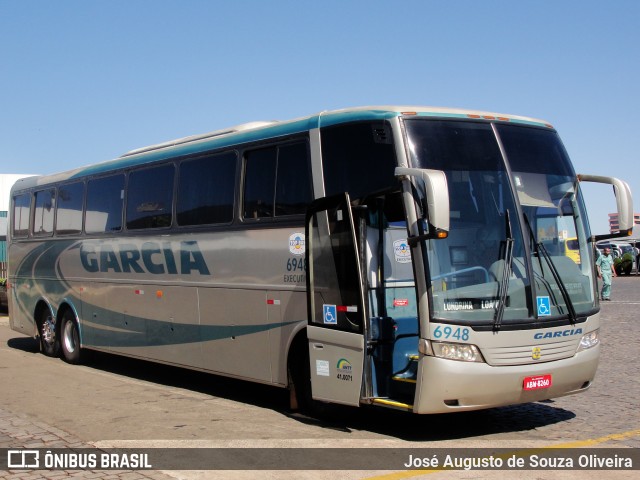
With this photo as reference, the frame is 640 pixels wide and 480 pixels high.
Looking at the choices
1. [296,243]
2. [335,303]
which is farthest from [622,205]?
[296,243]

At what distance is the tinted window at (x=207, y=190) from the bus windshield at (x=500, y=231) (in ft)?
11.3

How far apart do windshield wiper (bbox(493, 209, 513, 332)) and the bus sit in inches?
0.8

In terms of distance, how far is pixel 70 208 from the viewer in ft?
50.0

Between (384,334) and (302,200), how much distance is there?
6.38ft

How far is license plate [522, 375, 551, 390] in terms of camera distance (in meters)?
7.88

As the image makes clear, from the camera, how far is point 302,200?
31.0 feet

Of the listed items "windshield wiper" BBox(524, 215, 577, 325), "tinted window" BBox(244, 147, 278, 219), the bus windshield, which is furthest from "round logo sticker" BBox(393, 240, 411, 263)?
"tinted window" BBox(244, 147, 278, 219)

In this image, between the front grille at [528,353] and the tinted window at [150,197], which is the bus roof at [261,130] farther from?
the front grille at [528,353]

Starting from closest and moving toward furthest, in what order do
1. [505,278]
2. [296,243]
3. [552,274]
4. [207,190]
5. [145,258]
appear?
[505,278], [552,274], [296,243], [207,190], [145,258]

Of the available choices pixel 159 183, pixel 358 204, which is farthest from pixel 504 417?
pixel 159 183

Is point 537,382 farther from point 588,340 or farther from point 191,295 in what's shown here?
point 191,295

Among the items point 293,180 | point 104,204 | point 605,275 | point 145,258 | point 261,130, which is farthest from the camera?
point 605,275

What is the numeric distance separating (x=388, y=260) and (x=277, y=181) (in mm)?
1933

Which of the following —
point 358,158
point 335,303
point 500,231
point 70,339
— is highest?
point 358,158
